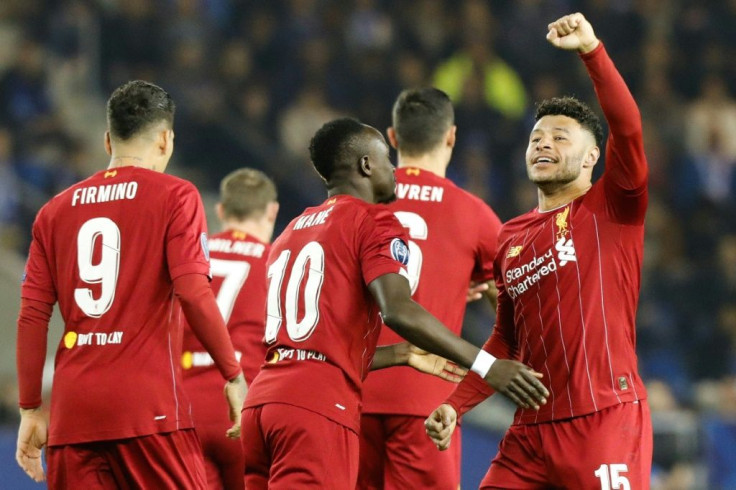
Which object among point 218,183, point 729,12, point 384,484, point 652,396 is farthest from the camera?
point 729,12

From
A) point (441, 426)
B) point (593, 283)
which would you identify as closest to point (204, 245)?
point (441, 426)

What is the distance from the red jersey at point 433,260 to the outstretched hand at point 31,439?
1.62 m

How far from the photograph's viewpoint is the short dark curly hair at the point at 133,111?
202 inches

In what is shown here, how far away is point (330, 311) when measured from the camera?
462 centimetres

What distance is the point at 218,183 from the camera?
→ 12.7 m

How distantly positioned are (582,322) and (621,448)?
53 cm

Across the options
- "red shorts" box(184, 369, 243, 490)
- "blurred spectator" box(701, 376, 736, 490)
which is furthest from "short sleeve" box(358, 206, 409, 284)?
"blurred spectator" box(701, 376, 736, 490)

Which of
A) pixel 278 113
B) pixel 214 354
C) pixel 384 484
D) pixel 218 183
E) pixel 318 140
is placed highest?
pixel 278 113

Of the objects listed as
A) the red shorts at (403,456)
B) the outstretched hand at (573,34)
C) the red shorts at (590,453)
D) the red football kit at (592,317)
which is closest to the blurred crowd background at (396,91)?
the red shorts at (403,456)

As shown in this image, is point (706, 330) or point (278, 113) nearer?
point (706, 330)

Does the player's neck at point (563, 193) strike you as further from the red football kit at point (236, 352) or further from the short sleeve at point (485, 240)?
the red football kit at point (236, 352)

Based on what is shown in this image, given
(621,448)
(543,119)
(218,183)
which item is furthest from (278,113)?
(621,448)

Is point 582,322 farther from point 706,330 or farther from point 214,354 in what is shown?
point 706,330

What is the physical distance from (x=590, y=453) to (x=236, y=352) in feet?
8.35
